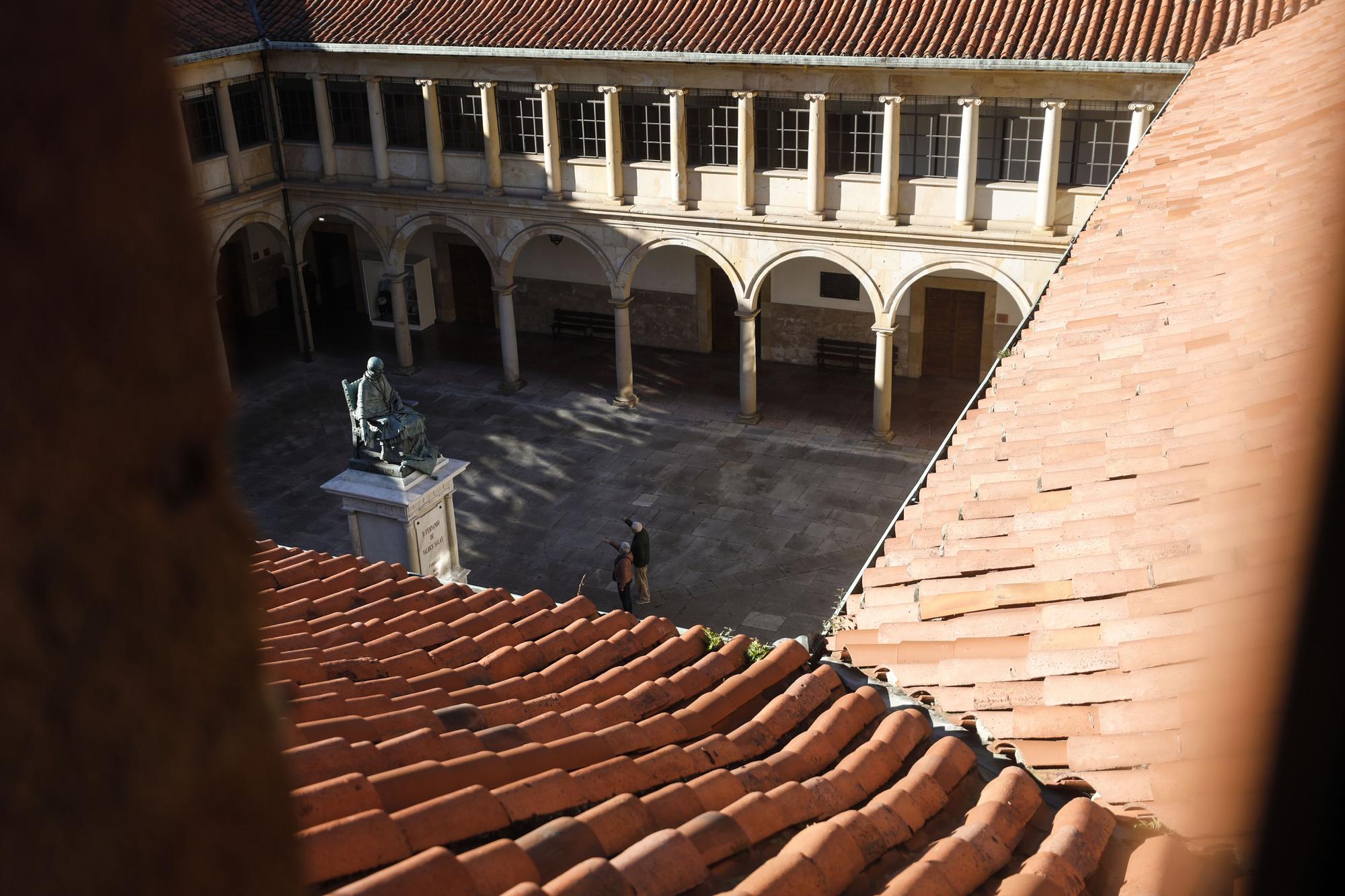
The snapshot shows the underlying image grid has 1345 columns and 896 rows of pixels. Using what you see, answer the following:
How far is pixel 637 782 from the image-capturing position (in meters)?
5.27

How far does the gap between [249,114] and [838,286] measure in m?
14.1

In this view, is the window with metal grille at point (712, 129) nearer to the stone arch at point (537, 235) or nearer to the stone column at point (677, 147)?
the stone column at point (677, 147)

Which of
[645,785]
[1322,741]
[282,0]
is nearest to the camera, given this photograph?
[1322,741]

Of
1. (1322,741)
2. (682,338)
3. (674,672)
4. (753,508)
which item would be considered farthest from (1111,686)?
(682,338)

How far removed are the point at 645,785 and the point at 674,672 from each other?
2.17m

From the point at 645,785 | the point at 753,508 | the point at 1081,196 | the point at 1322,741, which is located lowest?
the point at 753,508

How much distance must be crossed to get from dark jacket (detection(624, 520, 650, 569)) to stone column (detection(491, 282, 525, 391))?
10420 mm

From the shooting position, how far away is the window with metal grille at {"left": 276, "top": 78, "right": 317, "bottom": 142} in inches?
1189

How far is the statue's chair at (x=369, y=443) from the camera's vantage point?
1711 centimetres

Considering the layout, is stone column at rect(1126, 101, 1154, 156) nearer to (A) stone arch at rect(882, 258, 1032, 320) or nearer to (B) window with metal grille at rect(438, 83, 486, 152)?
(A) stone arch at rect(882, 258, 1032, 320)

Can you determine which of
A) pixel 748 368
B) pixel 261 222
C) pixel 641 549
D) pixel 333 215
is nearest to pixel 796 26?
pixel 748 368

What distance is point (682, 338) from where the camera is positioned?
31.9 metres

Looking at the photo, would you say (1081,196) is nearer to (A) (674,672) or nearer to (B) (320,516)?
(B) (320,516)

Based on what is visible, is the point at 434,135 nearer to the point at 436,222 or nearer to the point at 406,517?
the point at 436,222
